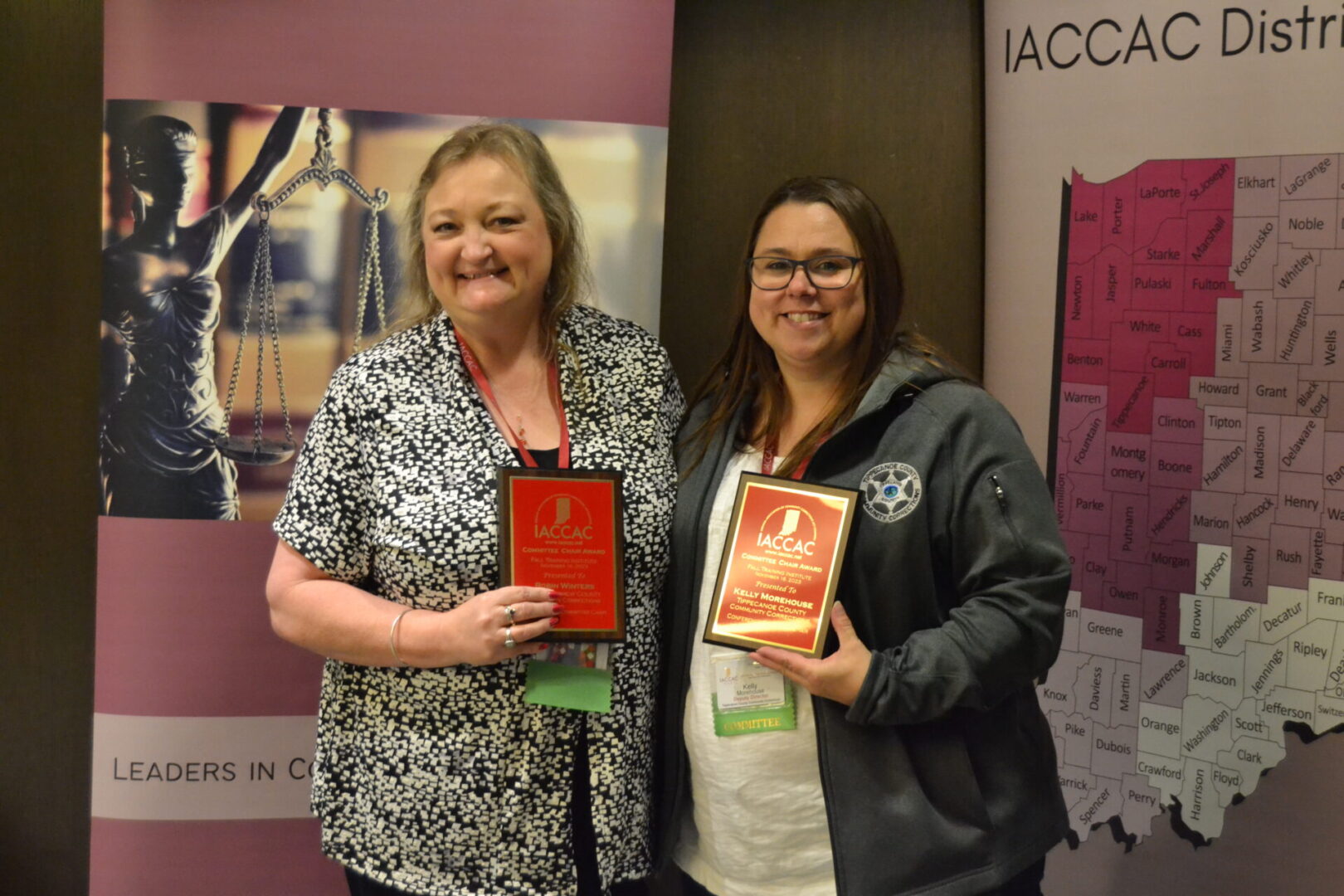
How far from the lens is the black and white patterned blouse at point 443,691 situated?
1.80 metres

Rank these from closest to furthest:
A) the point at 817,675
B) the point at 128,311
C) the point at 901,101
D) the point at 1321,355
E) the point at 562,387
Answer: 1. the point at 817,675
2. the point at 562,387
3. the point at 1321,355
4. the point at 128,311
5. the point at 901,101

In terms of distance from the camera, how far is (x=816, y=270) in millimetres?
1845

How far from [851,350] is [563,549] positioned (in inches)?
24.0

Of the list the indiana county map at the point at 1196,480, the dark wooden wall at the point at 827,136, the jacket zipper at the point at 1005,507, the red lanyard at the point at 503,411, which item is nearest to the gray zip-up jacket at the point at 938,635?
the jacket zipper at the point at 1005,507

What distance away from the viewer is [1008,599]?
170 centimetres

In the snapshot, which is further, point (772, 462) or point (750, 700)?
point (772, 462)

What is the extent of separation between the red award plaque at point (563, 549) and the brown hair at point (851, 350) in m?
0.30

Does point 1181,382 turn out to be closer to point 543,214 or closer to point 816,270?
point 816,270

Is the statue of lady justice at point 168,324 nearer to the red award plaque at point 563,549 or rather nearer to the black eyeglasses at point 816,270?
the red award plaque at point 563,549

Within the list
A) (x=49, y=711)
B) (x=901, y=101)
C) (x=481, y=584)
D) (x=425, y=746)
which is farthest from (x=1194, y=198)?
(x=49, y=711)

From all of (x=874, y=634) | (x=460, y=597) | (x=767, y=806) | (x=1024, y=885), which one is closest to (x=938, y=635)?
(x=874, y=634)

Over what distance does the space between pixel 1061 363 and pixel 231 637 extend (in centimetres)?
203

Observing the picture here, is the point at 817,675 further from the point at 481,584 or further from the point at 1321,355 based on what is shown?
the point at 1321,355

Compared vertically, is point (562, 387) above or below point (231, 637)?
above
